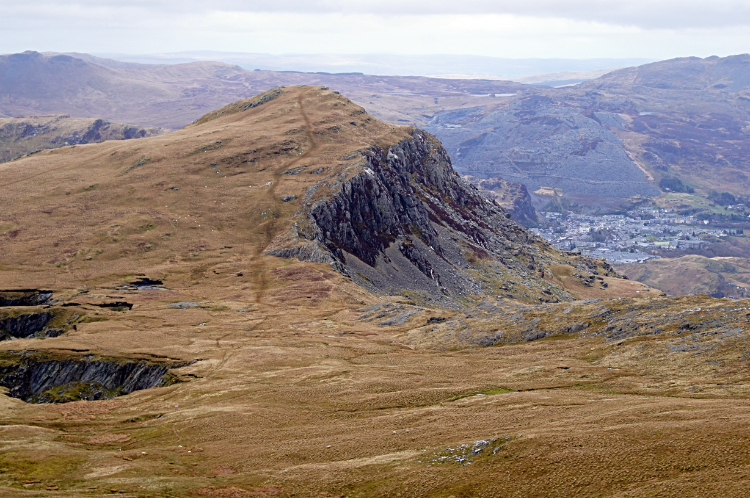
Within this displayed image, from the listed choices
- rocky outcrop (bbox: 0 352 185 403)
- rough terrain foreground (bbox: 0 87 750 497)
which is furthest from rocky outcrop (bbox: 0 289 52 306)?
rocky outcrop (bbox: 0 352 185 403)

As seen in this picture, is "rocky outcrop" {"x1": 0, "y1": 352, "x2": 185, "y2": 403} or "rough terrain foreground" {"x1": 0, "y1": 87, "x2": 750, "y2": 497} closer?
"rough terrain foreground" {"x1": 0, "y1": 87, "x2": 750, "y2": 497}

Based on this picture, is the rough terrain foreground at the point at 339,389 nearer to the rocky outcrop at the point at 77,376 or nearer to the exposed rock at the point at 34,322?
the rocky outcrop at the point at 77,376

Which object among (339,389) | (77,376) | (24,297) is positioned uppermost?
(339,389)

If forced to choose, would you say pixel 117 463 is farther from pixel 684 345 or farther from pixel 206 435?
pixel 684 345

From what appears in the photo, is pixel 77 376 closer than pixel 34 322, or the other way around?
pixel 77 376

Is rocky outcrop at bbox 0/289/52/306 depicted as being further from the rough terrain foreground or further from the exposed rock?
the exposed rock

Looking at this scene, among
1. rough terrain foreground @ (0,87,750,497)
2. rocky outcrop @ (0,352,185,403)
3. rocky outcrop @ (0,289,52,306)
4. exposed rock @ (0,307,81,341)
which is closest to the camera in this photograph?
rough terrain foreground @ (0,87,750,497)

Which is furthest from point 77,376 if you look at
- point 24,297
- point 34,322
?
point 24,297

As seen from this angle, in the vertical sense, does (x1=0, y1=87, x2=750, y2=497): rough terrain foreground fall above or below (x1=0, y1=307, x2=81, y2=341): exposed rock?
above

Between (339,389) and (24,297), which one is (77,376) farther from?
(339,389)
